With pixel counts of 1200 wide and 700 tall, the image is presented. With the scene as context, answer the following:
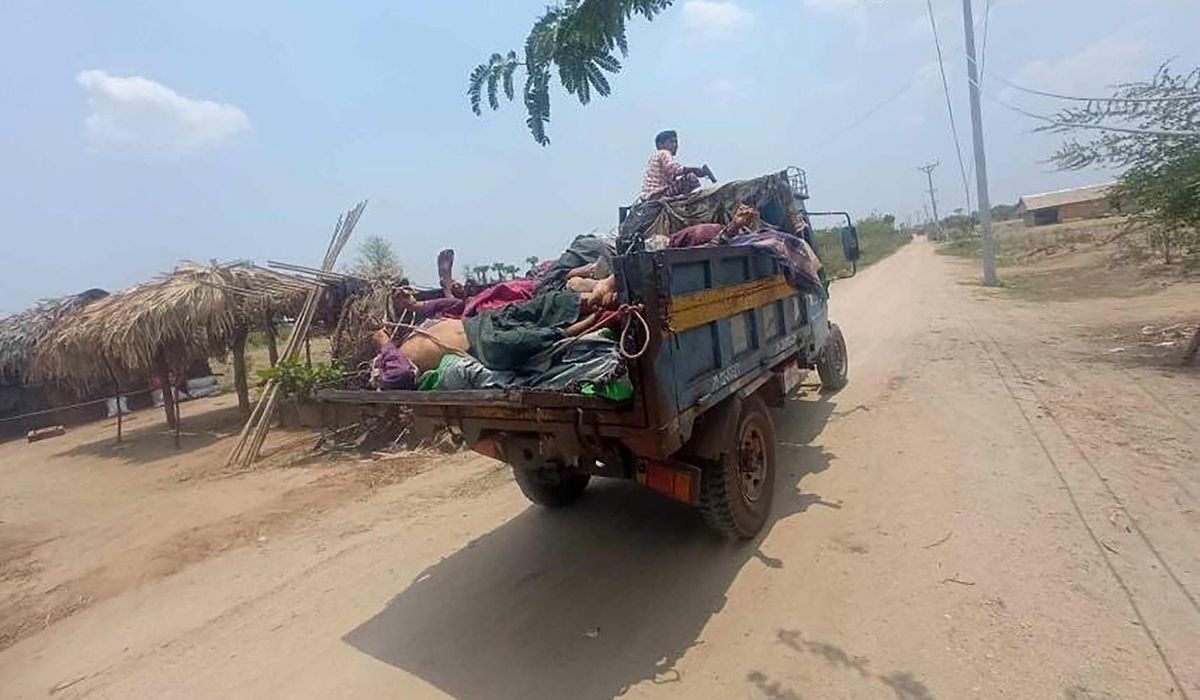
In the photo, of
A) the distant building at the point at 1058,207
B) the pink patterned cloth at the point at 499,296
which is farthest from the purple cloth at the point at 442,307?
the distant building at the point at 1058,207

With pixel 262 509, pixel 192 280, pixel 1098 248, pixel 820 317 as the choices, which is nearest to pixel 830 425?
pixel 820 317

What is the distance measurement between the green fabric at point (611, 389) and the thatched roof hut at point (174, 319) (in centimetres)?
932

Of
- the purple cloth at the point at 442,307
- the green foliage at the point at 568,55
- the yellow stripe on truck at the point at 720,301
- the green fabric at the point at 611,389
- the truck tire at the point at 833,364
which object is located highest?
the green foliage at the point at 568,55

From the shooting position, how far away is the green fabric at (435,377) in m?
3.62

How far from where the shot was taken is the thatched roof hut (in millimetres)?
10328

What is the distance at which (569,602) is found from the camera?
3648 mm

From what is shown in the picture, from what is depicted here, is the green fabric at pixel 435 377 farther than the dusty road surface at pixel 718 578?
Yes

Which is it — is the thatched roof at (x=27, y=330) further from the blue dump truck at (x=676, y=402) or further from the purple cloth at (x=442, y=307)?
the blue dump truck at (x=676, y=402)

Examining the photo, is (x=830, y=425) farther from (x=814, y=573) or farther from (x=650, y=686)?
(x=650, y=686)

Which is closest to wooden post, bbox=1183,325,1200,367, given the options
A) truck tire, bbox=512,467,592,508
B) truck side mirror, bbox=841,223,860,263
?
truck side mirror, bbox=841,223,860,263

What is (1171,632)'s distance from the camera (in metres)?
2.73

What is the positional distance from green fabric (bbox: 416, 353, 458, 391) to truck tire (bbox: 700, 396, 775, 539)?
1.54 meters

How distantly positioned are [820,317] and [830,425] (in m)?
1.05

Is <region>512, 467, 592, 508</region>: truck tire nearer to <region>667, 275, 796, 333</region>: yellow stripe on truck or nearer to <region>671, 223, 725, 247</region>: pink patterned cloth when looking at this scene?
<region>667, 275, 796, 333</region>: yellow stripe on truck
